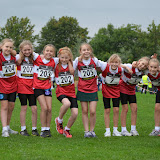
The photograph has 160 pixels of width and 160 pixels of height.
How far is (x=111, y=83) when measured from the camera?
26.1ft

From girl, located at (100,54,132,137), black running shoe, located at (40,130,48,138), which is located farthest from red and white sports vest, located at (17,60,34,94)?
girl, located at (100,54,132,137)

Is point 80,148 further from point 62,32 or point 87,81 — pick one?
point 62,32

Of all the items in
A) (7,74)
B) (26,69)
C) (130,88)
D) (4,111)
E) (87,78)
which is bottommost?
(4,111)

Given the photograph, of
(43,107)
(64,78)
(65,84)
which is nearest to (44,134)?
(43,107)

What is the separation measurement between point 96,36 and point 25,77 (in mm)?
59163

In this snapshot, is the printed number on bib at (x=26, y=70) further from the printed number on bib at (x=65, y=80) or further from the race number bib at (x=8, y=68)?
the printed number on bib at (x=65, y=80)

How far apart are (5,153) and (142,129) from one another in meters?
4.66

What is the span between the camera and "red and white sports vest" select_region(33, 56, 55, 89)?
7578 millimetres

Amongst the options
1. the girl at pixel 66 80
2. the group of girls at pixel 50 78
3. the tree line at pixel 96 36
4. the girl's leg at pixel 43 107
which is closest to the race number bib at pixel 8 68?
the group of girls at pixel 50 78

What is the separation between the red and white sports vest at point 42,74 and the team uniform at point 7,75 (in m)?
0.48

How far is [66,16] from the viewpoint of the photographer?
68938 millimetres

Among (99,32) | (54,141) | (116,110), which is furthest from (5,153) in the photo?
(99,32)

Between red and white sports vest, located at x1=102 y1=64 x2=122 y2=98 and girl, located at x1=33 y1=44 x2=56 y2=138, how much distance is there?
1.19 meters

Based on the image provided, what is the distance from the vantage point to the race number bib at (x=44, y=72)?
7.58 m
